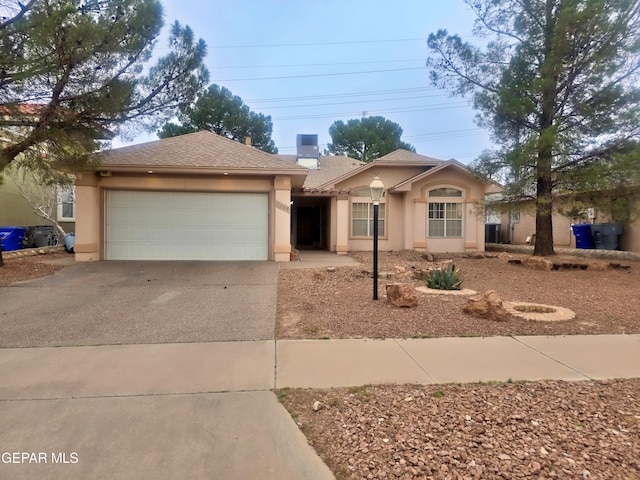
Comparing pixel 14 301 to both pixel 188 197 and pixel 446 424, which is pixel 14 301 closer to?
pixel 188 197

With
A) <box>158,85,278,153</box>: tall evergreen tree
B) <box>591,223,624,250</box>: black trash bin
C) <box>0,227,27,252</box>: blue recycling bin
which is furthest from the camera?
<box>158,85,278,153</box>: tall evergreen tree

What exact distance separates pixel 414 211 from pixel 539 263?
665cm

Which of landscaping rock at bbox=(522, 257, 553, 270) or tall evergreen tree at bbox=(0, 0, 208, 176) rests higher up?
tall evergreen tree at bbox=(0, 0, 208, 176)

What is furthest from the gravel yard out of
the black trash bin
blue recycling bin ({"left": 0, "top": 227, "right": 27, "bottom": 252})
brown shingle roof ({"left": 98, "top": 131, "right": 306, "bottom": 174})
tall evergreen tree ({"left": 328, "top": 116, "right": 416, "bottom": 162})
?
tall evergreen tree ({"left": 328, "top": 116, "right": 416, "bottom": 162})

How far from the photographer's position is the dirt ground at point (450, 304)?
5.96 m

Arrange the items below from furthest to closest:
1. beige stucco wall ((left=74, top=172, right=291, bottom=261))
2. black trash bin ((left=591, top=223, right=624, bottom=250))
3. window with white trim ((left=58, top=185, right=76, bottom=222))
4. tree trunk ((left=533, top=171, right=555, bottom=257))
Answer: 1. window with white trim ((left=58, top=185, right=76, bottom=222))
2. black trash bin ((left=591, top=223, right=624, bottom=250))
3. beige stucco wall ((left=74, top=172, right=291, bottom=261))
4. tree trunk ((left=533, top=171, right=555, bottom=257))

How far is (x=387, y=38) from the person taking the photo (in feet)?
75.8

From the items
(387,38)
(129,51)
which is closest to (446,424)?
(129,51)

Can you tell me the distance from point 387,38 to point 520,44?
12.0 m

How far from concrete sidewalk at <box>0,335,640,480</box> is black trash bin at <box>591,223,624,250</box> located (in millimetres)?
14498

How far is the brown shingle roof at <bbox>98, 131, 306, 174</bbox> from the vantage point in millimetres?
12922

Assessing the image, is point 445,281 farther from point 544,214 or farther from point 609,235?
point 609,235

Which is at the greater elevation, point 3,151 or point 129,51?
point 129,51

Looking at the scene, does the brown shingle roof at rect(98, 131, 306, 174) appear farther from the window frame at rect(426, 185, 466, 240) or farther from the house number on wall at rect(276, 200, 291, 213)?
the window frame at rect(426, 185, 466, 240)
